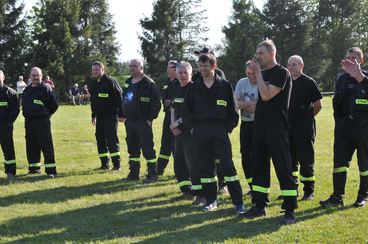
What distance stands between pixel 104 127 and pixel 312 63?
48.6m

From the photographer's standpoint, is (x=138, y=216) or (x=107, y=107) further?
(x=107, y=107)

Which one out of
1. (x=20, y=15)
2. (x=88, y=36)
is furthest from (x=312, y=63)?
(x=20, y=15)

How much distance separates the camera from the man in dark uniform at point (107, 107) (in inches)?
419

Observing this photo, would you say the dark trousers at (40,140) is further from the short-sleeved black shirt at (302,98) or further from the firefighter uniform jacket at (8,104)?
the short-sleeved black shirt at (302,98)

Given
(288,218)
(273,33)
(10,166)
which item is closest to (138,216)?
(288,218)

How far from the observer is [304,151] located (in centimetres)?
769

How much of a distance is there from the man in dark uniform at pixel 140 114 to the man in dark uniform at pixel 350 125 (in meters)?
3.67

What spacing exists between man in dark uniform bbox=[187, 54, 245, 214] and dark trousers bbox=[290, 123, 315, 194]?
1.10m

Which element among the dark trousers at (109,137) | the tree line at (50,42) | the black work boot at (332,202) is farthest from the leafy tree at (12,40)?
the black work boot at (332,202)

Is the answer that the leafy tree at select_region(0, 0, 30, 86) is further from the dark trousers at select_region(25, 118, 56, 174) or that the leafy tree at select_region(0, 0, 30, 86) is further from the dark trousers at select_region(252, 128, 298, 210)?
the dark trousers at select_region(252, 128, 298, 210)

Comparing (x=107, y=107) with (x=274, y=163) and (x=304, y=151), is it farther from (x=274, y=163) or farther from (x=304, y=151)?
(x=274, y=163)

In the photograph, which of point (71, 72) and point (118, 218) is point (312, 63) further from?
point (118, 218)

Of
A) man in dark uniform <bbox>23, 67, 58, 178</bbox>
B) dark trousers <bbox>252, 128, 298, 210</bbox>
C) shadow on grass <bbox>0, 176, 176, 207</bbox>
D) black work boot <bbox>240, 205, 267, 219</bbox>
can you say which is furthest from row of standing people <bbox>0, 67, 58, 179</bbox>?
dark trousers <bbox>252, 128, 298, 210</bbox>

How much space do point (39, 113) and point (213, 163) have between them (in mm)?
4536
